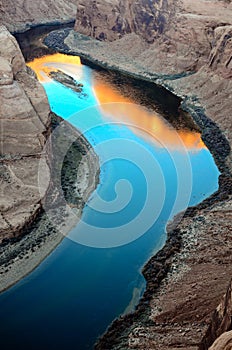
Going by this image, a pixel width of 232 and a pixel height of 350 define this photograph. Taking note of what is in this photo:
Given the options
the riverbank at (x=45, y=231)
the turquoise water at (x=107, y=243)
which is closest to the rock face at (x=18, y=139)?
the riverbank at (x=45, y=231)

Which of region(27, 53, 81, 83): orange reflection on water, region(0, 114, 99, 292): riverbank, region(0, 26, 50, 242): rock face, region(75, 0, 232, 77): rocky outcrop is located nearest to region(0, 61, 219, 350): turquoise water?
region(0, 114, 99, 292): riverbank

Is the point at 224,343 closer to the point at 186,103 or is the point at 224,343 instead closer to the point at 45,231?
the point at 45,231

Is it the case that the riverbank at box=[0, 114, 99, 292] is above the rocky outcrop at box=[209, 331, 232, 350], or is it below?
below

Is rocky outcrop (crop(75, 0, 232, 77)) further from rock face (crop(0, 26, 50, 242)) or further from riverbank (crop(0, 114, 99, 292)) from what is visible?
rock face (crop(0, 26, 50, 242))

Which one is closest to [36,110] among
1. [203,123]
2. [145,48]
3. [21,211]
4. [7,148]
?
[7,148]

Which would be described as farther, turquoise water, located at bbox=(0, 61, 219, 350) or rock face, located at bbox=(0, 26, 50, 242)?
rock face, located at bbox=(0, 26, 50, 242)

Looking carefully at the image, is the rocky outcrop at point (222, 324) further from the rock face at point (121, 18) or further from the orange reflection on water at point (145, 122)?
the rock face at point (121, 18)

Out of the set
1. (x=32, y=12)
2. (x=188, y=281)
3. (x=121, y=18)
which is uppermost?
(x=121, y=18)

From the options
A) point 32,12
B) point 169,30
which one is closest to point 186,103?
point 169,30
